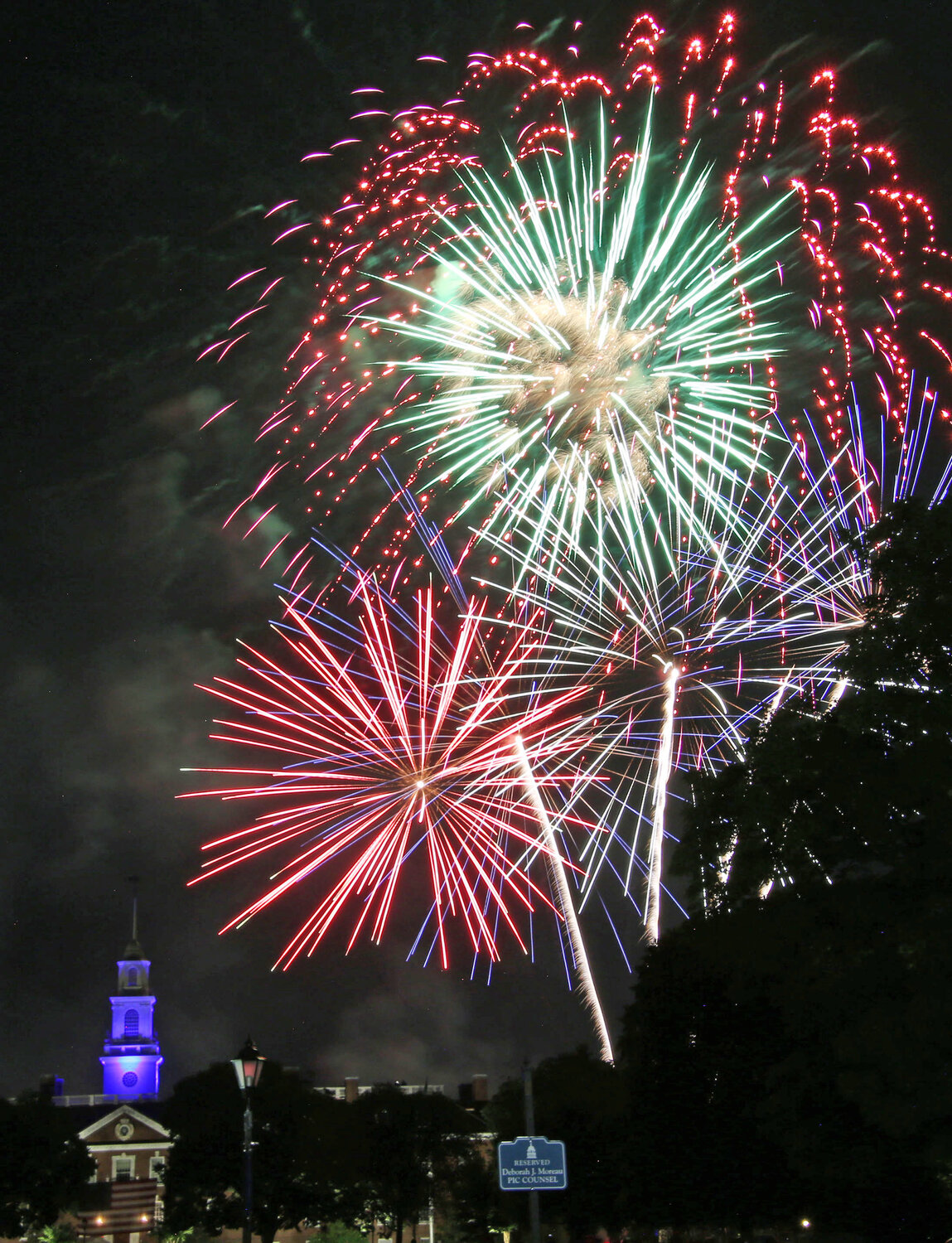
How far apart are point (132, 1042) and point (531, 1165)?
299 feet

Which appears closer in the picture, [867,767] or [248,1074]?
[248,1074]

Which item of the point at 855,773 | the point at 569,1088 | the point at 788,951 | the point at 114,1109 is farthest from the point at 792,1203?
the point at 114,1109

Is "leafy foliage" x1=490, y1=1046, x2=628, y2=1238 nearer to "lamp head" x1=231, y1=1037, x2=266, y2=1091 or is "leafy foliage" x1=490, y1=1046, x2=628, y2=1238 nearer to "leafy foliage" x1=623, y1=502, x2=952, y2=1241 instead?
"leafy foliage" x1=623, y1=502, x2=952, y2=1241

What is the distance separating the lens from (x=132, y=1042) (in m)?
99.9

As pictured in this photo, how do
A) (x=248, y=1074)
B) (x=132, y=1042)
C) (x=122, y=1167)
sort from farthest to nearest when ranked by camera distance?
(x=132, y=1042), (x=122, y=1167), (x=248, y=1074)

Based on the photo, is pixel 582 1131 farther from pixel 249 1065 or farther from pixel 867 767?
pixel 249 1065

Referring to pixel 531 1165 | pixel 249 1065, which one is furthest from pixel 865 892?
pixel 249 1065

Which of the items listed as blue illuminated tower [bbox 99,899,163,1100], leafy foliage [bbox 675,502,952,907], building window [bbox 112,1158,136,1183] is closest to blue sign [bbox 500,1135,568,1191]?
leafy foliage [bbox 675,502,952,907]

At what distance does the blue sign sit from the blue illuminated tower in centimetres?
8727

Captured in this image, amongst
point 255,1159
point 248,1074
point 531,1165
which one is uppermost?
point 248,1074

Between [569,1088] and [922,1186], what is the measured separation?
81.9ft

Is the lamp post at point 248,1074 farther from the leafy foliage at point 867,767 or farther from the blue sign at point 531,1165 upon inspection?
the leafy foliage at point 867,767

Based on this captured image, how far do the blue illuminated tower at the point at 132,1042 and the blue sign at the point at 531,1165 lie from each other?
3436 inches

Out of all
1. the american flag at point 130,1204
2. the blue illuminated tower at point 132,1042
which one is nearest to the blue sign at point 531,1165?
the american flag at point 130,1204
